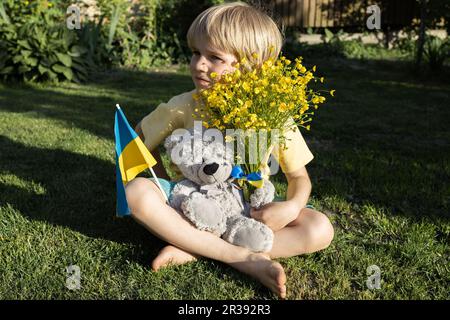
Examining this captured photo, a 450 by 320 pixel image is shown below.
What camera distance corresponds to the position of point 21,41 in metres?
6.40

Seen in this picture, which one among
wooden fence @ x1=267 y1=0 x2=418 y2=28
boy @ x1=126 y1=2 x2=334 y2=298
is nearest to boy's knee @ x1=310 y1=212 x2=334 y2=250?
boy @ x1=126 y1=2 x2=334 y2=298

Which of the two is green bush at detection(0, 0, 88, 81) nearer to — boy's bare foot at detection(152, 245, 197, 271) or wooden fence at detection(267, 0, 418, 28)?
boy's bare foot at detection(152, 245, 197, 271)

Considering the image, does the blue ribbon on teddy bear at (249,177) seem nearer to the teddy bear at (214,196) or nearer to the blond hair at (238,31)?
the teddy bear at (214,196)

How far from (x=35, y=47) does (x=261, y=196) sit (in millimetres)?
5397

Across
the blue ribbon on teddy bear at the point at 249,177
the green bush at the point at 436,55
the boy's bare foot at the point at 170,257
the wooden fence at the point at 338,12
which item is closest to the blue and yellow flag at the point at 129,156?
the boy's bare foot at the point at 170,257

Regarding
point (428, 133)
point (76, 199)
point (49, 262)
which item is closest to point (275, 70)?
point (49, 262)

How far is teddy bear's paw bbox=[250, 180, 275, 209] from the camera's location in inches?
87.7

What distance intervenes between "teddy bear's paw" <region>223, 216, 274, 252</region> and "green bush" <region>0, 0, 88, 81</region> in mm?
5197

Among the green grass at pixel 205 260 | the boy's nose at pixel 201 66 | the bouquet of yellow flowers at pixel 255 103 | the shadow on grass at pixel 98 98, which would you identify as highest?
the boy's nose at pixel 201 66

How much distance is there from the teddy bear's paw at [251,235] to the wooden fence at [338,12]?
351 inches

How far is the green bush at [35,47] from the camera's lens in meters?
6.48
